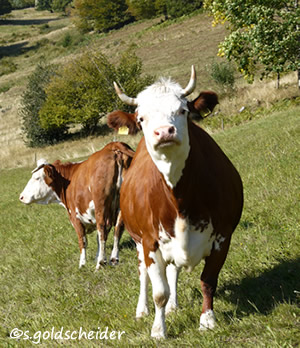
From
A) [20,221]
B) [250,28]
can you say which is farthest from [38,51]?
[20,221]

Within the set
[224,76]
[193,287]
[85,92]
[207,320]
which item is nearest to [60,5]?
[85,92]

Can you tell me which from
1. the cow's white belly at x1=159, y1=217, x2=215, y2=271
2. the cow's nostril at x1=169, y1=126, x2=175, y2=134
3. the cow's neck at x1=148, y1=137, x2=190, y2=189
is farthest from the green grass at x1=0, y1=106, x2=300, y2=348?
the cow's nostril at x1=169, y1=126, x2=175, y2=134

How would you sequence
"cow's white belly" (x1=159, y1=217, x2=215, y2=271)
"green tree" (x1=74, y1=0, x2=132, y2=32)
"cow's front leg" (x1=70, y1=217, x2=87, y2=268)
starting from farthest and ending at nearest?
"green tree" (x1=74, y1=0, x2=132, y2=32) < "cow's front leg" (x1=70, y1=217, x2=87, y2=268) < "cow's white belly" (x1=159, y1=217, x2=215, y2=271)

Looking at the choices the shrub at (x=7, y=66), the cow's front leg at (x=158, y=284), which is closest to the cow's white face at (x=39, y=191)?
the cow's front leg at (x=158, y=284)

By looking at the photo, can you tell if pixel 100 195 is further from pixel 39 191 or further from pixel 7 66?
pixel 7 66

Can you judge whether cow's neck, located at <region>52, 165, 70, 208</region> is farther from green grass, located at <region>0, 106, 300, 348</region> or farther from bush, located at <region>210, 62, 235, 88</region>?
bush, located at <region>210, 62, 235, 88</region>

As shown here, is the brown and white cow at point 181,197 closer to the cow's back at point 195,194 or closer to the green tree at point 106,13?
the cow's back at point 195,194

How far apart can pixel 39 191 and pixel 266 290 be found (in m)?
6.49

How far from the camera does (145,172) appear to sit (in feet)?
16.2

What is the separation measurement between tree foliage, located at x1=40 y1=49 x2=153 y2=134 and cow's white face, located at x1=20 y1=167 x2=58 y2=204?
30.7 m

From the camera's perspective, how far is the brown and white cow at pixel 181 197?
3.90m

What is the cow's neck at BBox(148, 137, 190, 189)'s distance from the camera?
3804mm

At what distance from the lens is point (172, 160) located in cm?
391

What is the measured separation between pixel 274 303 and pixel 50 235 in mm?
7501
